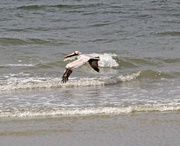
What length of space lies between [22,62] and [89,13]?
28.7 ft

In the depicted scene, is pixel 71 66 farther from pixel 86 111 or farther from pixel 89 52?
pixel 89 52

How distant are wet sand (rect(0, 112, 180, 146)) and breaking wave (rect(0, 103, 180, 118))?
0.20m

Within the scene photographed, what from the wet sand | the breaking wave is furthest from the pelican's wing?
the wet sand

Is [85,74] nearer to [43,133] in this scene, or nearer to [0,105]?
[0,105]

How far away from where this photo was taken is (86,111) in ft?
23.0

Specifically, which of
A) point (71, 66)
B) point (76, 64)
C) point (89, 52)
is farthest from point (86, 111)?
point (89, 52)

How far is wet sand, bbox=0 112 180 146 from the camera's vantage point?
18.5ft

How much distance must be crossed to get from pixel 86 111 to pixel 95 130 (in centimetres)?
94

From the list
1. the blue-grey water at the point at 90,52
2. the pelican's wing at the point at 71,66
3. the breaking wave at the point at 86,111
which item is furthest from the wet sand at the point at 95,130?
the pelican's wing at the point at 71,66

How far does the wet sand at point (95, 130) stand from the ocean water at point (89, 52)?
0.93 feet

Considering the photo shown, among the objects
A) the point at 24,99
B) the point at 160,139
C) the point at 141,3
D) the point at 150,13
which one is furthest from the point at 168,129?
the point at 141,3

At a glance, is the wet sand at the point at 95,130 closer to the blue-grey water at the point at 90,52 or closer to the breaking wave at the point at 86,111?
the breaking wave at the point at 86,111

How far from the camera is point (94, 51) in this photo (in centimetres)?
1341

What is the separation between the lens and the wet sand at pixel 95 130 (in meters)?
5.62
